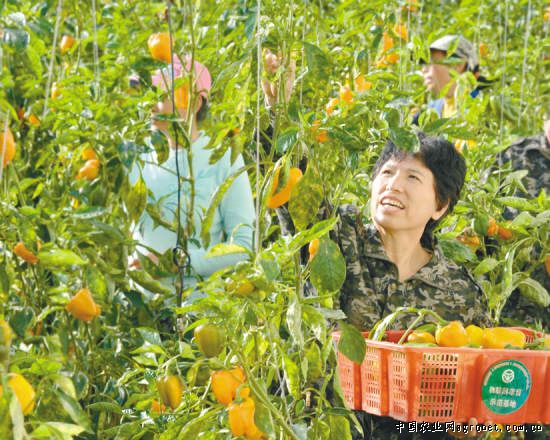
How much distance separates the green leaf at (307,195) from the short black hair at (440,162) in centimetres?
42

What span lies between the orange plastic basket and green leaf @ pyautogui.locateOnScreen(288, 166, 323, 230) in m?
0.24

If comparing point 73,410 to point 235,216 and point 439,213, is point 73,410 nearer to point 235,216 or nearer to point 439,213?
point 439,213

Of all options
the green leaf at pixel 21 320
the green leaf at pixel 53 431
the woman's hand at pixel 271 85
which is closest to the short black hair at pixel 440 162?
the woman's hand at pixel 271 85

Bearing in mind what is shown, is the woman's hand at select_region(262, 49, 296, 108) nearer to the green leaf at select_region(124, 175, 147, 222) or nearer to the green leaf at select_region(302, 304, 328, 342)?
the green leaf at select_region(124, 175, 147, 222)

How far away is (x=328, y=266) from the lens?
146 centimetres

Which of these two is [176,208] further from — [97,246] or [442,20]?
[442,20]

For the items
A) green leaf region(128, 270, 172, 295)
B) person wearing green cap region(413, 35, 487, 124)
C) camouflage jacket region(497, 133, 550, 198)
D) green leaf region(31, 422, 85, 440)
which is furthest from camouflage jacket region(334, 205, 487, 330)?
person wearing green cap region(413, 35, 487, 124)

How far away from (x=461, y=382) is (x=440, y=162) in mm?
528

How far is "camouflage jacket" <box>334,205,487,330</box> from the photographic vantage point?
76.3 inches

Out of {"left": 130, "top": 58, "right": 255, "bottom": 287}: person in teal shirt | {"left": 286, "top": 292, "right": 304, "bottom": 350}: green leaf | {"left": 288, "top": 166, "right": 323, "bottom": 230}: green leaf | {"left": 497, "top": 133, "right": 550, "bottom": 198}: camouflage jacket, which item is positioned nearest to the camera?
{"left": 286, "top": 292, "right": 304, "bottom": 350}: green leaf

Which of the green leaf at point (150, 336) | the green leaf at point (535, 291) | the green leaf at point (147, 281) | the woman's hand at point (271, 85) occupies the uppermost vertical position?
the woman's hand at point (271, 85)

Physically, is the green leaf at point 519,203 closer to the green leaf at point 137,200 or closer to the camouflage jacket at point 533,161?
→ the camouflage jacket at point 533,161

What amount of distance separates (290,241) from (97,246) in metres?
0.94

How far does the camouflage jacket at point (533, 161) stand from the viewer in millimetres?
2566
